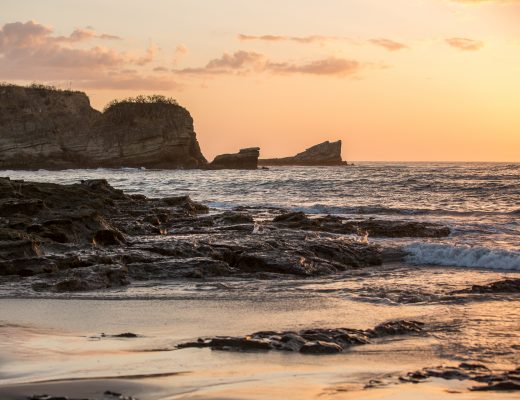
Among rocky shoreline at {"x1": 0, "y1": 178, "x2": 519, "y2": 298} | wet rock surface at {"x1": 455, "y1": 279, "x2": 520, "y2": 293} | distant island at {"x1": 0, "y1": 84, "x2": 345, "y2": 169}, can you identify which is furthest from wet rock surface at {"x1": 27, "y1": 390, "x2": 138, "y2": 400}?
distant island at {"x1": 0, "y1": 84, "x2": 345, "y2": 169}

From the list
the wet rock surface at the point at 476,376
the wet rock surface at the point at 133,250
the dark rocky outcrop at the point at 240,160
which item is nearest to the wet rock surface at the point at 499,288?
the wet rock surface at the point at 133,250

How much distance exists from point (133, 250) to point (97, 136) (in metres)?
90.2

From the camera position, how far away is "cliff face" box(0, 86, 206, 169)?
9756 cm

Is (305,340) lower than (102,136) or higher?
lower

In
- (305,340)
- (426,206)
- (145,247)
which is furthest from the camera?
(426,206)

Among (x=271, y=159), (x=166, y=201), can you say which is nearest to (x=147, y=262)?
(x=166, y=201)

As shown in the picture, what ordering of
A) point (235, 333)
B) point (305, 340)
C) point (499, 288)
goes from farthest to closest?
1. point (499, 288)
2. point (235, 333)
3. point (305, 340)

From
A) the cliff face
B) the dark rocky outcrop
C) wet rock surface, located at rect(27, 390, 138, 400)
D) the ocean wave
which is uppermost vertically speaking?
the cliff face

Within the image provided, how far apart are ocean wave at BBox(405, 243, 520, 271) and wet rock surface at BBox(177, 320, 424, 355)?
6.76 m

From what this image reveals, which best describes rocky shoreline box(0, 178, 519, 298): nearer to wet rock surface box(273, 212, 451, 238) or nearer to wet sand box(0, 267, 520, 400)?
wet rock surface box(273, 212, 451, 238)

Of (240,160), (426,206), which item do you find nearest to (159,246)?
(426,206)

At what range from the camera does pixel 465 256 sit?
552 inches

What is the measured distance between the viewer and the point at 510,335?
728 cm

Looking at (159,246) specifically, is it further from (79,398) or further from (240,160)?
(240,160)
